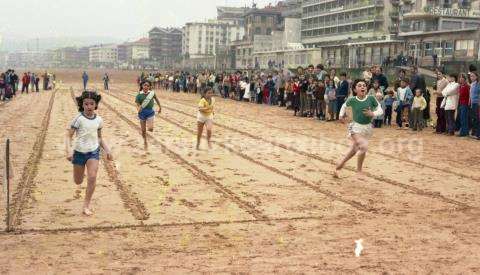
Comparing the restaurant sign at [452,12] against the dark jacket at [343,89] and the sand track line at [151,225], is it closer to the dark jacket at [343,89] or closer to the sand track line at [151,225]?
the dark jacket at [343,89]

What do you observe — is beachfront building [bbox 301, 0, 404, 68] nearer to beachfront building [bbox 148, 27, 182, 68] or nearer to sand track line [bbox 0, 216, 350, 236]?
sand track line [bbox 0, 216, 350, 236]

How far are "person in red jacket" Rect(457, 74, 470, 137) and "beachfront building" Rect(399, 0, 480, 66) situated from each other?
36319 mm

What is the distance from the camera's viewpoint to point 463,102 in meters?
16.4

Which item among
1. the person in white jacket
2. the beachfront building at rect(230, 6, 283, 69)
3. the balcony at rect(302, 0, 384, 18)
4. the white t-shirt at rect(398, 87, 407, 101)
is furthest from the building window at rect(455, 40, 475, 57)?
the beachfront building at rect(230, 6, 283, 69)

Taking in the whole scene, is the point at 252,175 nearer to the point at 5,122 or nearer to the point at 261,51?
the point at 5,122

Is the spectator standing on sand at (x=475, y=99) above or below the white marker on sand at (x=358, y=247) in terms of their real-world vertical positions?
above

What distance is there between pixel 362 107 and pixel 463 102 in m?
7.46

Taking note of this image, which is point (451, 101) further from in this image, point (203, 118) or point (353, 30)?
point (353, 30)

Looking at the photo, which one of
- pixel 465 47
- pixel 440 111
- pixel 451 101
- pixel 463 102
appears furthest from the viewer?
pixel 465 47

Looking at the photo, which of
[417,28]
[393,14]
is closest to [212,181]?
[417,28]

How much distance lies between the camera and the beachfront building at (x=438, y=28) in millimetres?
52753

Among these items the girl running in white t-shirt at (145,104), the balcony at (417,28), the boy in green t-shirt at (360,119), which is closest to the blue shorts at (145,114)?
the girl running in white t-shirt at (145,104)

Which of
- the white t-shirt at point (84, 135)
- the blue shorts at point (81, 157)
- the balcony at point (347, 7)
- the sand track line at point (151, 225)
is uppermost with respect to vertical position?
the balcony at point (347, 7)

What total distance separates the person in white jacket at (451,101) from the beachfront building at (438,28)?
118 feet
